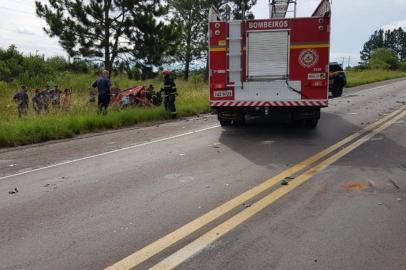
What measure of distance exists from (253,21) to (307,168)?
499 cm

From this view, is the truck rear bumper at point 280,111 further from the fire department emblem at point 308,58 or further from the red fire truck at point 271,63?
the fire department emblem at point 308,58

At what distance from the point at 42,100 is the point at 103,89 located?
3043 mm

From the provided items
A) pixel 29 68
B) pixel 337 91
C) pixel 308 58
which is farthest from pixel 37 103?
pixel 29 68

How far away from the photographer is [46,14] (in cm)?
2842

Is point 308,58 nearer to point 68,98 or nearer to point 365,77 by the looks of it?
point 68,98

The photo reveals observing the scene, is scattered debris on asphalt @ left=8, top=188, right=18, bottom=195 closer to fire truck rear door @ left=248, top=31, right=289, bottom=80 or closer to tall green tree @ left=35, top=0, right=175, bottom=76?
fire truck rear door @ left=248, top=31, right=289, bottom=80

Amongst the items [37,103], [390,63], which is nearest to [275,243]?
[37,103]

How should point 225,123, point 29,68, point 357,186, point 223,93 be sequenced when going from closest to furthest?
point 357,186 → point 223,93 → point 225,123 → point 29,68

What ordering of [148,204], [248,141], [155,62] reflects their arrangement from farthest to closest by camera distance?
[155,62] < [248,141] < [148,204]

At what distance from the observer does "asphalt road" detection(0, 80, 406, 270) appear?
4355 mm

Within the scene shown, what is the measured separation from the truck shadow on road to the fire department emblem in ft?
5.37

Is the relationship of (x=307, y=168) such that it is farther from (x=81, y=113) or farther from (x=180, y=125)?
(x=81, y=113)

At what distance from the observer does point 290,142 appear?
10586 millimetres

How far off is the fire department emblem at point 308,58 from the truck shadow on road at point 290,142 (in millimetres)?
1637
